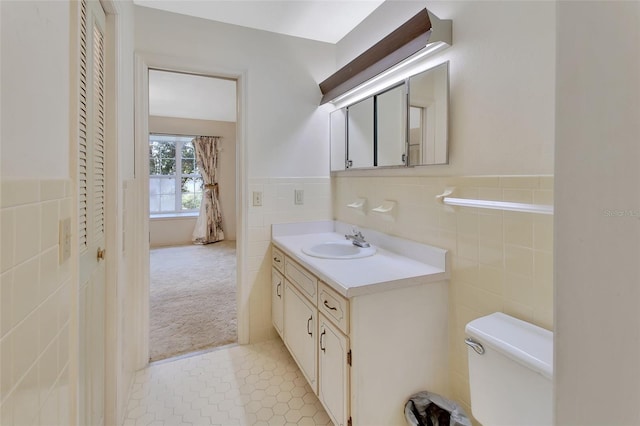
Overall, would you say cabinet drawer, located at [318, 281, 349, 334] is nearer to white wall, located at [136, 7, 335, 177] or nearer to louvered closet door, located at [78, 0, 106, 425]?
louvered closet door, located at [78, 0, 106, 425]

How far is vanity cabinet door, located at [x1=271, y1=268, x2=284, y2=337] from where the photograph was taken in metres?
2.14

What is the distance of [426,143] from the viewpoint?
158cm

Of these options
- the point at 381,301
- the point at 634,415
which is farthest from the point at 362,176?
the point at 634,415

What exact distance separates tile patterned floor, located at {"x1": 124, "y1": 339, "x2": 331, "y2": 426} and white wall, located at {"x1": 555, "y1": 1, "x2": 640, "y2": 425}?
5.18ft

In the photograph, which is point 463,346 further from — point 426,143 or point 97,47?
point 97,47

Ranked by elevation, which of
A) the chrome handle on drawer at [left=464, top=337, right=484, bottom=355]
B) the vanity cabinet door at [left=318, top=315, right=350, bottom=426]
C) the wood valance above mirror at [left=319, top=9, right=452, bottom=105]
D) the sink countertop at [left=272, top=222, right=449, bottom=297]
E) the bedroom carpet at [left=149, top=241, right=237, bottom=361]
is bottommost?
the bedroom carpet at [left=149, top=241, right=237, bottom=361]

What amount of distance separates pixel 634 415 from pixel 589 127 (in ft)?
0.93

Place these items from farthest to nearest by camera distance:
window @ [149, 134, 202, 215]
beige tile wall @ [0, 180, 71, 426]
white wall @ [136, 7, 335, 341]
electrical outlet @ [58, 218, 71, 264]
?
1. window @ [149, 134, 202, 215]
2. white wall @ [136, 7, 335, 341]
3. electrical outlet @ [58, 218, 71, 264]
4. beige tile wall @ [0, 180, 71, 426]

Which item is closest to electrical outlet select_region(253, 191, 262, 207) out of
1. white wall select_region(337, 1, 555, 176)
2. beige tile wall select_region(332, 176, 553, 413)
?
beige tile wall select_region(332, 176, 553, 413)

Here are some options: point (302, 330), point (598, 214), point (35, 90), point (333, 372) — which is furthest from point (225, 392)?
point (598, 214)

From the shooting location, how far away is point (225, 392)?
71.7 inches

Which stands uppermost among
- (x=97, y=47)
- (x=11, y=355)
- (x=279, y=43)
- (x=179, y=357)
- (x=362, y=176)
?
(x=279, y=43)

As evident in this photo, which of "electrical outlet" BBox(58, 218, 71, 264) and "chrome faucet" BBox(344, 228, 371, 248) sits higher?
"electrical outlet" BBox(58, 218, 71, 264)

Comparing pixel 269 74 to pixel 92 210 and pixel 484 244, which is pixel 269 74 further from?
pixel 484 244
